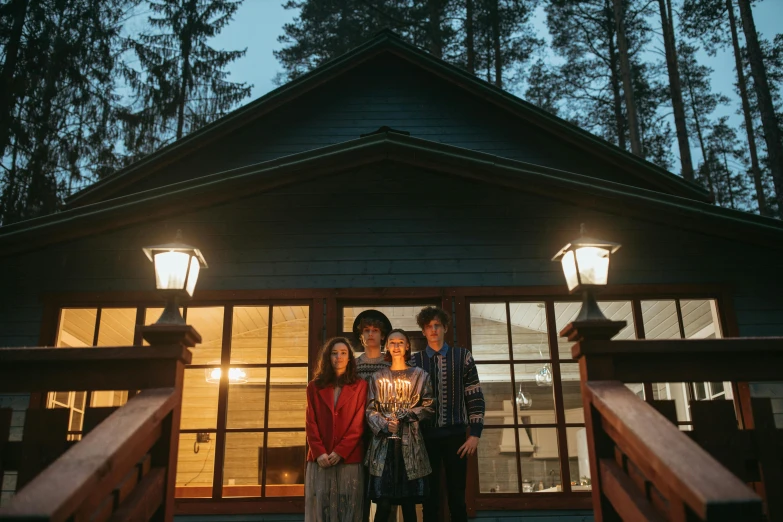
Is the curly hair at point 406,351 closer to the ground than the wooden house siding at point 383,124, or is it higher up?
closer to the ground

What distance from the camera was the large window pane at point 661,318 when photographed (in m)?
5.88

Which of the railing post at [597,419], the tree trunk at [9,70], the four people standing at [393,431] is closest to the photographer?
the railing post at [597,419]

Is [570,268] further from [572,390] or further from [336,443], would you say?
[572,390]

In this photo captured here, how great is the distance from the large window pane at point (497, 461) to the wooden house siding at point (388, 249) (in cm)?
164

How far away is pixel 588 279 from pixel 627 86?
38.9 feet

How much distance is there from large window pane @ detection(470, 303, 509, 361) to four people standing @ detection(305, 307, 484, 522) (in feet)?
4.98

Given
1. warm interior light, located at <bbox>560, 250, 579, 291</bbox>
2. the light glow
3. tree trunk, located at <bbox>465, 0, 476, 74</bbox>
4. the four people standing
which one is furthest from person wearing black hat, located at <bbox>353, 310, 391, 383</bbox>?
tree trunk, located at <bbox>465, 0, 476, 74</bbox>

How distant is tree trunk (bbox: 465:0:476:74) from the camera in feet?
60.6

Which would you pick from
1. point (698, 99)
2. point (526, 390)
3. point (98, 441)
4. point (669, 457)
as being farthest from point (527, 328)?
point (698, 99)

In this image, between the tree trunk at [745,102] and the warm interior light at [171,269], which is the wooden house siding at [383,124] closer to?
the warm interior light at [171,269]

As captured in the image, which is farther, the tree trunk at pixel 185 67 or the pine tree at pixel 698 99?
the pine tree at pixel 698 99

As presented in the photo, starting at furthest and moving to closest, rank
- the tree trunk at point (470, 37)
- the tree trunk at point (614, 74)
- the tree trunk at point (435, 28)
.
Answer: the tree trunk at point (470, 37) < the tree trunk at point (614, 74) < the tree trunk at point (435, 28)

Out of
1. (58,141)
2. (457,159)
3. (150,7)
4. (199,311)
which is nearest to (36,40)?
(58,141)

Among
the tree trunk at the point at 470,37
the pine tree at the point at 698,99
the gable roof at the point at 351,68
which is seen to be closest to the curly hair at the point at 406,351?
the gable roof at the point at 351,68
